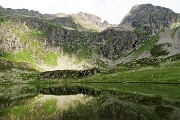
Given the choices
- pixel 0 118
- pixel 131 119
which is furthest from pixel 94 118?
pixel 0 118

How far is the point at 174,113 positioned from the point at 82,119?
18.3m

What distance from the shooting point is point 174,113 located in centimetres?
5909

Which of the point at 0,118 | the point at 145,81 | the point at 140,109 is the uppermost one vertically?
the point at 140,109

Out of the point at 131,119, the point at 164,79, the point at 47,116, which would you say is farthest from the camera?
the point at 164,79

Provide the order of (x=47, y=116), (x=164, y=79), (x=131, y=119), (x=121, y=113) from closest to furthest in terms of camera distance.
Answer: (x=131, y=119)
(x=121, y=113)
(x=47, y=116)
(x=164, y=79)

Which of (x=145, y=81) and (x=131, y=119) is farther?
(x=145, y=81)

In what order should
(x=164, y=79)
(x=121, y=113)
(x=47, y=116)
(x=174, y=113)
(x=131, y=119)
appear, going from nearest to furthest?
1. (x=131, y=119)
2. (x=174, y=113)
3. (x=121, y=113)
4. (x=47, y=116)
5. (x=164, y=79)

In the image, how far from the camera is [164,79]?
617ft

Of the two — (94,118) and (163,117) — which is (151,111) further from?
Result: (94,118)

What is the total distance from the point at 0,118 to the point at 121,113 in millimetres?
28073

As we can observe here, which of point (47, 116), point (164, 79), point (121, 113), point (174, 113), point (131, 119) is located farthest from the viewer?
point (164, 79)

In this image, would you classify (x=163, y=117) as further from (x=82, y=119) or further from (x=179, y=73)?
(x=179, y=73)

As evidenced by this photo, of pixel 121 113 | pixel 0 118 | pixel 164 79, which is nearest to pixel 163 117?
pixel 121 113

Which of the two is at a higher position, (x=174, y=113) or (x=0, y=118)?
(x=174, y=113)
